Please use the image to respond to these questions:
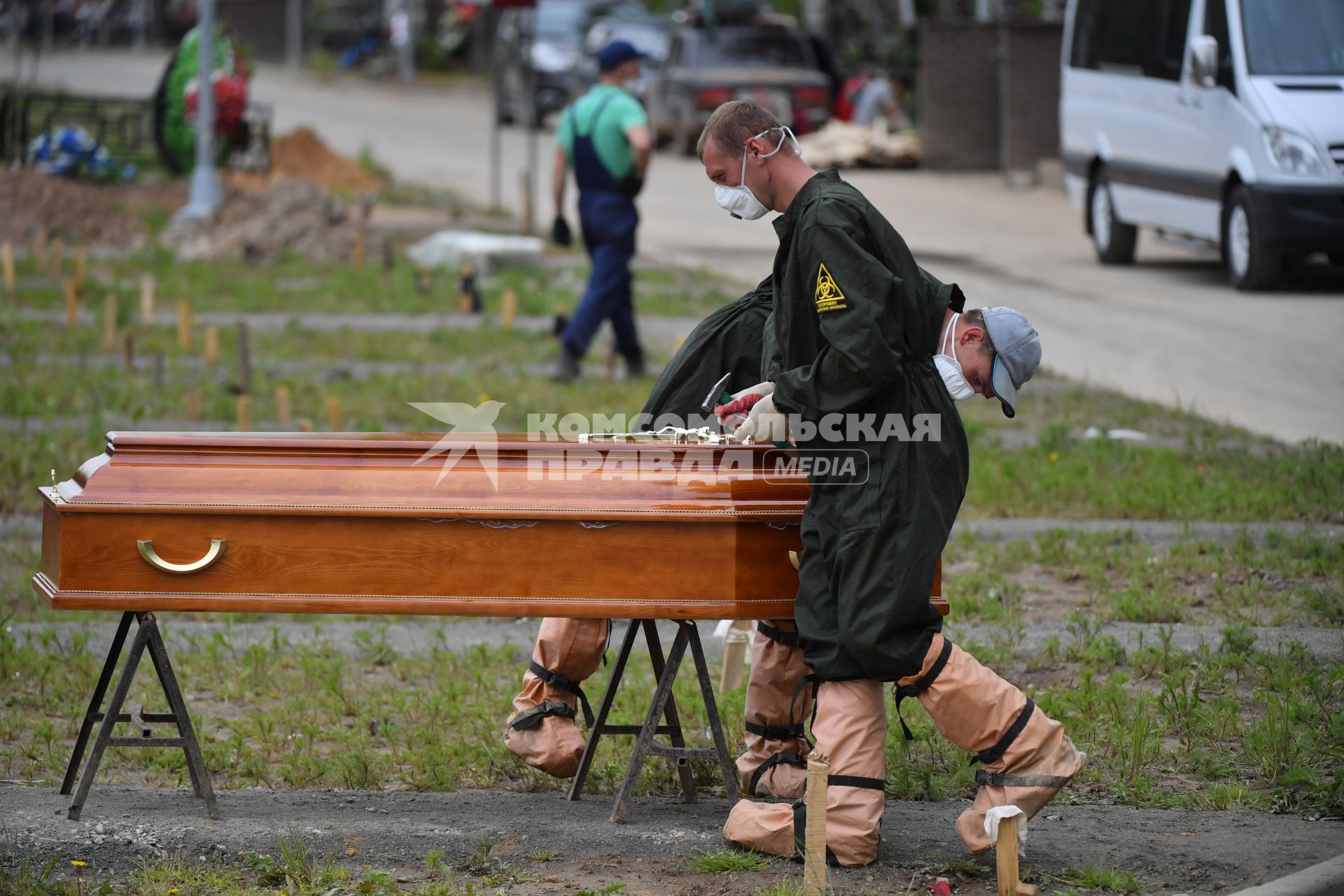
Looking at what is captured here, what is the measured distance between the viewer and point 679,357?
16.0 ft

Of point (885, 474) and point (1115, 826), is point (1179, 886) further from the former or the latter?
point (885, 474)

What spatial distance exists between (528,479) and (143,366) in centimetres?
759

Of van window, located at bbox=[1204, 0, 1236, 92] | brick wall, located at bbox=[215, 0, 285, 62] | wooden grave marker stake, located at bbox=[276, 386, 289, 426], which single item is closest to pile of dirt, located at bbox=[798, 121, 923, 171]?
van window, located at bbox=[1204, 0, 1236, 92]

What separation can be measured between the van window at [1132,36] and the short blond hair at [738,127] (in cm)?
1117

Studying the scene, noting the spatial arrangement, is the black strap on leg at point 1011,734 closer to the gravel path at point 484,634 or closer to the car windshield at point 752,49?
the gravel path at point 484,634

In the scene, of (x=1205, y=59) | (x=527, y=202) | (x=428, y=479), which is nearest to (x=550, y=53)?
(x=527, y=202)

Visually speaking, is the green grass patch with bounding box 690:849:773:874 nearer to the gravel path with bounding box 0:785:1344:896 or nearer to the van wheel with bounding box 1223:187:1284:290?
the gravel path with bounding box 0:785:1344:896

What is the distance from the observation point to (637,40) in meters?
29.5

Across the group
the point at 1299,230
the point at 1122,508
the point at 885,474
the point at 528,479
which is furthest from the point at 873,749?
the point at 1299,230

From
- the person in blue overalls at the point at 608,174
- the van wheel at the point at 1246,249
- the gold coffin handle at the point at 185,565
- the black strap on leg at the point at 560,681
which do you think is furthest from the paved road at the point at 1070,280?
the gold coffin handle at the point at 185,565

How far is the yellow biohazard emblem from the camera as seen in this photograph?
403 centimetres

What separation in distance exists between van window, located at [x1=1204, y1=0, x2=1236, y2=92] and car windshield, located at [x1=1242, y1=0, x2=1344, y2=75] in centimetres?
17

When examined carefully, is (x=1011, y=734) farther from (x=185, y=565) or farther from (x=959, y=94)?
(x=959, y=94)

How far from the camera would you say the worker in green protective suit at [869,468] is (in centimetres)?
402
